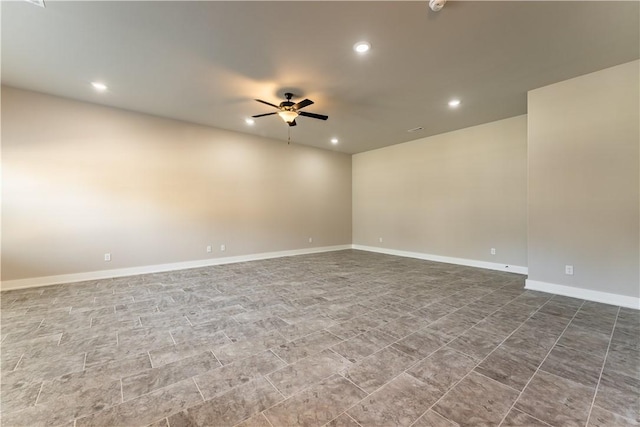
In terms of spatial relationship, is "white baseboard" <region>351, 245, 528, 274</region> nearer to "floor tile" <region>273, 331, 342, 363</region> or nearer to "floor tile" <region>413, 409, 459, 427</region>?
"floor tile" <region>273, 331, 342, 363</region>

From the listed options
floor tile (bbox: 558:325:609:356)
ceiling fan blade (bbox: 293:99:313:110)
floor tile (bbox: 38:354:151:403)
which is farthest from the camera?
ceiling fan blade (bbox: 293:99:313:110)

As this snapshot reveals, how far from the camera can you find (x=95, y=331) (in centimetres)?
262

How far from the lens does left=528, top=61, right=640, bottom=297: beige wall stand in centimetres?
320

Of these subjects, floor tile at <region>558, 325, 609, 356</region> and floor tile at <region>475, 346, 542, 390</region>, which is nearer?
floor tile at <region>475, 346, 542, 390</region>

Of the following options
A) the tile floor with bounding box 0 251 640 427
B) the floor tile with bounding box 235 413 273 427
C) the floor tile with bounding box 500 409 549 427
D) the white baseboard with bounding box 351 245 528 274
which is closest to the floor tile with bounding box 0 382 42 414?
the tile floor with bounding box 0 251 640 427

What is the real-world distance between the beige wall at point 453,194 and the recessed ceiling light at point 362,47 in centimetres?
387

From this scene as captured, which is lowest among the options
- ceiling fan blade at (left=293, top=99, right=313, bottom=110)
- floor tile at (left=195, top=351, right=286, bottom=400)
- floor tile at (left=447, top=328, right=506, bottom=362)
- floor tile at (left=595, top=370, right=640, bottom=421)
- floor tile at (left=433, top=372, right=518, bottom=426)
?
floor tile at (left=595, top=370, right=640, bottom=421)

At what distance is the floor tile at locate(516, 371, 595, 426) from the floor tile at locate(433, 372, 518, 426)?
0.10 meters

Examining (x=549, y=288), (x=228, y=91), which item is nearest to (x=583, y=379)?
(x=549, y=288)

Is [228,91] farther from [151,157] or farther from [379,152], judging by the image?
[379,152]

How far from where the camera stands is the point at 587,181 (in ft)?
11.4

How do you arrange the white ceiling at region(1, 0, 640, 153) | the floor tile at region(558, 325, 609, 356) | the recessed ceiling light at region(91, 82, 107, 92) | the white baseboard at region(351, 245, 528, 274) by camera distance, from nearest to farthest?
1. the floor tile at region(558, 325, 609, 356)
2. the white ceiling at region(1, 0, 640, 153)
3. the recessed ceiling light at region(91, 82, 107, 92)
4. the white baseboard at region(351, 245, 528, 274)

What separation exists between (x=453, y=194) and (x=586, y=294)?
3007mm

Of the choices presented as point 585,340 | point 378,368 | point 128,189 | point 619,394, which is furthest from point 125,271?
point 585,340
